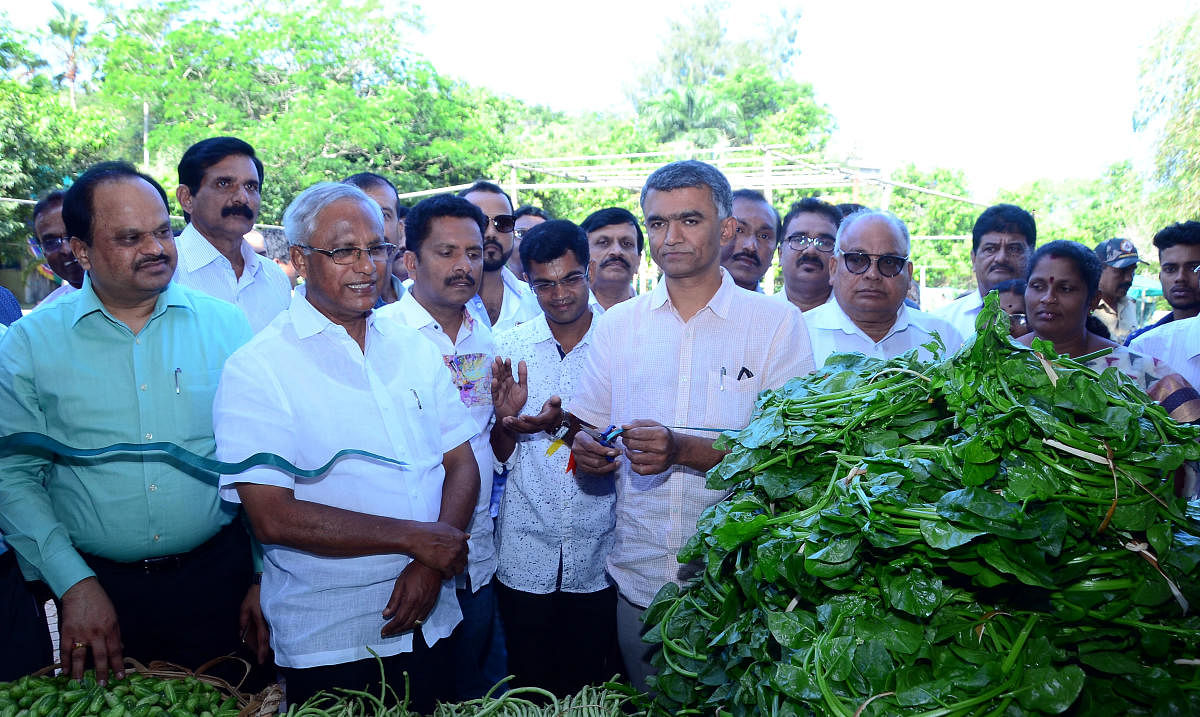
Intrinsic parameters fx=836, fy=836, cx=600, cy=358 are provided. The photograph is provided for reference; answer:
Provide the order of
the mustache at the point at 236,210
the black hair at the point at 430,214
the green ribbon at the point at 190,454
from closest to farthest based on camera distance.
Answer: the green ribbon at the point at 190,454 < the black hair at the point at 430,214 < the mustache at the point at 236,210

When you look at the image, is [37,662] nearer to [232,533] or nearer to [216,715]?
[232,533]

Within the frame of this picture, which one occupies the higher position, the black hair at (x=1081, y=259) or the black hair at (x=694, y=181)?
the black hair at (x=694, y=181)

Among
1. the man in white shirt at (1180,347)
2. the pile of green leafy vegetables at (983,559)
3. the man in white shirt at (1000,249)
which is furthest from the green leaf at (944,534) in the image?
the man in white shirt at (1000,249)

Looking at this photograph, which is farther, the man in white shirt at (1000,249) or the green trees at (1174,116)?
the green trees at (1174,116)

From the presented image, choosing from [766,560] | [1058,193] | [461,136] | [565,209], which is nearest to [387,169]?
[461,136]

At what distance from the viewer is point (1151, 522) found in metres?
1.51

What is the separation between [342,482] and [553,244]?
5.01 feet

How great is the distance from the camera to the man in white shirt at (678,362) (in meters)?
2.91

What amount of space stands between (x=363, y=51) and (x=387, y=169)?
549cm

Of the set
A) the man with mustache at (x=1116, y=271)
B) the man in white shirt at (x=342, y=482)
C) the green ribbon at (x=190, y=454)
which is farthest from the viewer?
the man with mustache at (x=1116, y=271)

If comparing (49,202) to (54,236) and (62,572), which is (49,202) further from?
(62,572)

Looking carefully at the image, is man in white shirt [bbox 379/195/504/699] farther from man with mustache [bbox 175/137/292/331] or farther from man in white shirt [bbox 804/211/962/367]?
man in white shirt [bbox 804/211/962/367]

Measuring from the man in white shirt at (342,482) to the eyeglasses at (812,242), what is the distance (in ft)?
8.99

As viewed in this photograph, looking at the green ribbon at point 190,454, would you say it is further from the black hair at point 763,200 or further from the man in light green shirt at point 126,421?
the black hair at point 763,200
